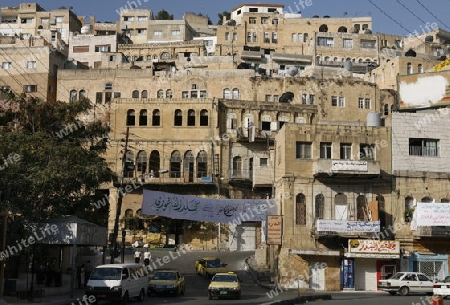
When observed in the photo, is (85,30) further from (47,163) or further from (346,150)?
(47,163)

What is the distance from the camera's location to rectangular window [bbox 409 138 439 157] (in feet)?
156

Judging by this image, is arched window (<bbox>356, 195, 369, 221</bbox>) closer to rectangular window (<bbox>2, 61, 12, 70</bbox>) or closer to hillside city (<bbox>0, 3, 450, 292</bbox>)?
hillside city (<bbox>0, 3, 450, 292</bbox>)

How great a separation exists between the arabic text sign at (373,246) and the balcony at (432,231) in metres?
1.63

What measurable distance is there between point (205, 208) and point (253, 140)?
22.6 metres

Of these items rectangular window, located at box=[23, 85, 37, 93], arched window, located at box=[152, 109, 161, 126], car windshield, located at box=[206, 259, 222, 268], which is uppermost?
rectangular window, located at box=[23, 85, 37, 93]

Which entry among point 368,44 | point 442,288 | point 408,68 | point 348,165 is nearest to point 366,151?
point 348,165

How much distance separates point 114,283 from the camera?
3056 cm

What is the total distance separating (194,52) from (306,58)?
16410 mm

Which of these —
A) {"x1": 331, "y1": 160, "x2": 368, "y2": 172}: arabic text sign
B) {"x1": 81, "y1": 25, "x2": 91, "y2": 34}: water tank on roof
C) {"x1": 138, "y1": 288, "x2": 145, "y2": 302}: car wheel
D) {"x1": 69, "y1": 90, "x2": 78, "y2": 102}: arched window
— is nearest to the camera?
{"x1": 138, "y1": 288, "x2": 145, "y2": 302}: car wheel

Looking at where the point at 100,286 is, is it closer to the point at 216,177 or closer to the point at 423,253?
the point at 423,253

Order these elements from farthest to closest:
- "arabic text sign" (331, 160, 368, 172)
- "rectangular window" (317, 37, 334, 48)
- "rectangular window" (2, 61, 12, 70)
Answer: "rectangular window" (317, 37, 334, 48)
"rectangular window" (2, 61, 12, 70)
"arabic text sign" (331, 160, 368, 172)

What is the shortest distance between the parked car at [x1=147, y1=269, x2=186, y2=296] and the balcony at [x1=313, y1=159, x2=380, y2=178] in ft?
42.5

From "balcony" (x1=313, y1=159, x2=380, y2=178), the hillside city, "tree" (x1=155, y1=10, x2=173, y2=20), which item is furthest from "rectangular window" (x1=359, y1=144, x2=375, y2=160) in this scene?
"tree" (x1=155, y1=10, x2=173, y2=20)

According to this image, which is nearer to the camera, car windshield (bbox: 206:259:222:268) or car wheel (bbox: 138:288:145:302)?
car wheel (bbox: 138:288:145:302)
